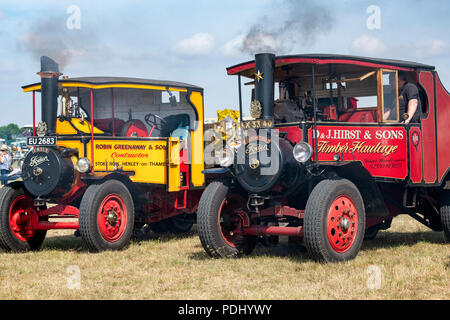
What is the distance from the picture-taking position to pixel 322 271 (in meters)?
6.17

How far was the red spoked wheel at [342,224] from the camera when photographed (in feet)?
21.7

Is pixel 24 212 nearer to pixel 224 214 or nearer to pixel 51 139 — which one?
pixel 51 139

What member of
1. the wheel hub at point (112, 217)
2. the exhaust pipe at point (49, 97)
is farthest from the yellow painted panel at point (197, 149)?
the exhaust pipe at point (49, 97)

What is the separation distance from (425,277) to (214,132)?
5.01 meters

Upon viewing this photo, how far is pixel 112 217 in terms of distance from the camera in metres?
8.30

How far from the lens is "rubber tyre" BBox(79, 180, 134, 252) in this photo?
796cm

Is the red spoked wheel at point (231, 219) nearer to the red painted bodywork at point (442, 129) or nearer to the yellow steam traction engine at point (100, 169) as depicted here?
the yellow steam traction engine at point (100, 169)

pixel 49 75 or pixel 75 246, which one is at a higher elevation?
pixel 49 75

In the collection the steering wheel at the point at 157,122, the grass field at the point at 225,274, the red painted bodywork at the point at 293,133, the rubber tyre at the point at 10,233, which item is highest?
the steering wheel at the point at 157,122

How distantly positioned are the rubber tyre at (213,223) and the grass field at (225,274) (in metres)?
0.17

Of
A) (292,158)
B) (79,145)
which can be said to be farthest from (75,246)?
(292,158)

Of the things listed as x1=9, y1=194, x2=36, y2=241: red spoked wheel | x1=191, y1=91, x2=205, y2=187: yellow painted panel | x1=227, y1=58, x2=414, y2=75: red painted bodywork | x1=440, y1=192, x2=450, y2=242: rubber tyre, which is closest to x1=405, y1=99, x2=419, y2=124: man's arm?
x1=227, y1=58, x2=414, y2=75: red painted bodywork

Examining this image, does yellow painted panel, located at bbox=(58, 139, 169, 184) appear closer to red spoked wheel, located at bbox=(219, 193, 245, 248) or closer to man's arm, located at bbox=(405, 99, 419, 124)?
red spoked wheel, located at bbox=(219, 193, 245, 248)

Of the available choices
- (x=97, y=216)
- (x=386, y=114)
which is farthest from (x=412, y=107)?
(x=97, y=216)
